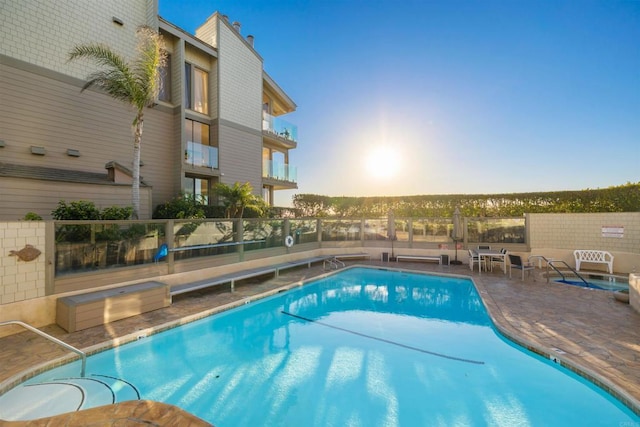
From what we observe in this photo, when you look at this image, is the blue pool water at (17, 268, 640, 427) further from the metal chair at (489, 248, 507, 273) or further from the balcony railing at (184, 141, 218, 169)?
the balcony railing at (184, 141, 218, 169)

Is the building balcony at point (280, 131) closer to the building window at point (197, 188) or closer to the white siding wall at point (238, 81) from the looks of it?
the white siding wall at point (238, 81)

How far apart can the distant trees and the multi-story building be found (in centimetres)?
581

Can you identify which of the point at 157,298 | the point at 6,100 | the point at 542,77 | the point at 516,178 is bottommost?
the point at 157,298

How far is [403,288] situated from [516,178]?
36.5 feet

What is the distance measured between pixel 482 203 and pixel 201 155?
1598 centimetres

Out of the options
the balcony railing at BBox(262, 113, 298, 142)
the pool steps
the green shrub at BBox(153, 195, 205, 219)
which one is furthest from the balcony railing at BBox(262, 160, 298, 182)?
the pool steps

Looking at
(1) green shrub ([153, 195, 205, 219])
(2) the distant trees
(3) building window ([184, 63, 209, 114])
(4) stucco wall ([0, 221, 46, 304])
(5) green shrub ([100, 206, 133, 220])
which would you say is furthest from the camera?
(3) building window ([184, 63, 209, 114])

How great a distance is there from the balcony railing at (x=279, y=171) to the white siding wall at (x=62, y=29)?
315 inches

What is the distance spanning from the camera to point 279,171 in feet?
59.2

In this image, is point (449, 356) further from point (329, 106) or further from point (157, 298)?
point (329, 106)

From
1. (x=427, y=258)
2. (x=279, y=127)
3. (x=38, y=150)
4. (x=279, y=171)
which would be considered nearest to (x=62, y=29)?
(x=38, y=150)

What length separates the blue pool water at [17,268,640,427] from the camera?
379 cm

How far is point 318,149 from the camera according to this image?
20.0 m

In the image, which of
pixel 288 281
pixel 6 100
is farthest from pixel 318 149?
pixel 6 100
